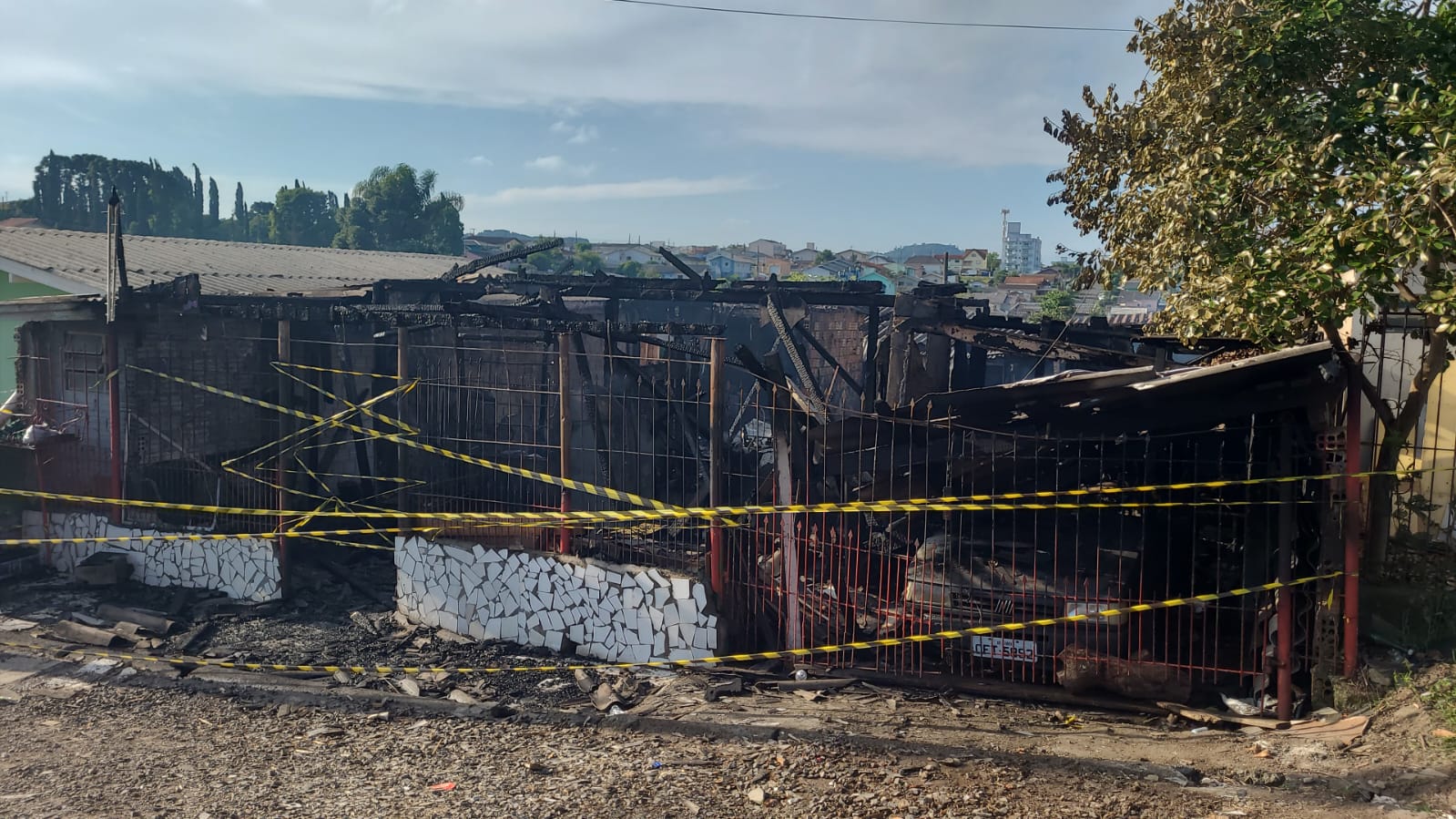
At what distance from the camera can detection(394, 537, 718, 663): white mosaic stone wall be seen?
782 cm

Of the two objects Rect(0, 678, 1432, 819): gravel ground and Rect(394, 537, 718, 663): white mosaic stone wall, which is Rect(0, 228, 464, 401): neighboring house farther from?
Rect(0, 678, 1432, 819): gravel ground

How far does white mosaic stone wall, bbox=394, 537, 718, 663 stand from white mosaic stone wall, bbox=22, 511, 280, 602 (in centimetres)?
194

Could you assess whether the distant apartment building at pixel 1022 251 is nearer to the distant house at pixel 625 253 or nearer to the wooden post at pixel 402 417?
the distant house at pixel 625 253

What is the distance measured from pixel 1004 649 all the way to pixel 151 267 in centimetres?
1363

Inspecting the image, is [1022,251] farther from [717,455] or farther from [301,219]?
[717,455]

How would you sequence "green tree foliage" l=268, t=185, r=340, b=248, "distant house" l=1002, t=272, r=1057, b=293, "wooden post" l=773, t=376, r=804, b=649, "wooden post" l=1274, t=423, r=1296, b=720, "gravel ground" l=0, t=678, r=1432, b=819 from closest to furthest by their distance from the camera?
"gravel ground" l=0, t=678, r=1432, b=819
"wooden post" l=1274, t=423, r=1296, b=720
"wooden post" l=773, t=376, r=804, b=649
"distant house" l=1002, t=272, r=1057, b=293
"green tree foliage" l=268, t=185, r=340, b=248

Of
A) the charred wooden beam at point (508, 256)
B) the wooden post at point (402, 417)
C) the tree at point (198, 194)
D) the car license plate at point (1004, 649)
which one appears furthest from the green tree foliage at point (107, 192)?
the car license plate at point (1004, 649)

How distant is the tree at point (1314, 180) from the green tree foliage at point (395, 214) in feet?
159

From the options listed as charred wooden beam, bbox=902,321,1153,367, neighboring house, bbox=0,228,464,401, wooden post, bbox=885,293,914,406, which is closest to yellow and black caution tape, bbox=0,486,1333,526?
neighboring house, bbox=0,228,464,401

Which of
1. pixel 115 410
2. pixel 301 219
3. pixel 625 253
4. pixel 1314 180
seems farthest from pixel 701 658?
pixel 625 253

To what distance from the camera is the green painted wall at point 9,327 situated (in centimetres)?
1438

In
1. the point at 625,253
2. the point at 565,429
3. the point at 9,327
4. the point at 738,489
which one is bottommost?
the point at 738,489

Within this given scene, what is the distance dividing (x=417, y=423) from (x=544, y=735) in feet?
13.5

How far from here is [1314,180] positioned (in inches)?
251
